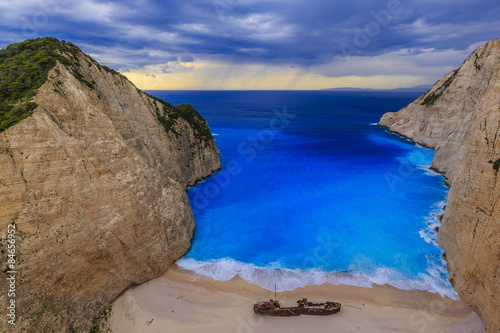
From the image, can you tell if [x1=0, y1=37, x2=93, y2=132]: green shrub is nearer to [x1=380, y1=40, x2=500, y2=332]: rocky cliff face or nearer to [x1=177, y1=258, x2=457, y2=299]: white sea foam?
[x1=177, y1=258, x2=457, y2=299]: white sea foam

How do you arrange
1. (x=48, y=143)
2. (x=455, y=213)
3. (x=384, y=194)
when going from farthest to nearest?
(x=384, y=194) < (x=455, y=213) < (x=48, y=143)

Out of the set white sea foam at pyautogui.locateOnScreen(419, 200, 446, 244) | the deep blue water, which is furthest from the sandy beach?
white sea foam at pyautogui.locateOnScreen(419, 200, 446, 244)

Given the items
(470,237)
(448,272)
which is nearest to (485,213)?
(470,237)

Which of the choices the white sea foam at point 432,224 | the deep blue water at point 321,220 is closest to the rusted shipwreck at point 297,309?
the deep blue water at point 321,220

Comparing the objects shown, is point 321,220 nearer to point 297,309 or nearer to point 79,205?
point 297,309

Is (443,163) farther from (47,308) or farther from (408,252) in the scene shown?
(47,308)

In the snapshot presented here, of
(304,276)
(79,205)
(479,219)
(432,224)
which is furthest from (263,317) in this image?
(432,224)
